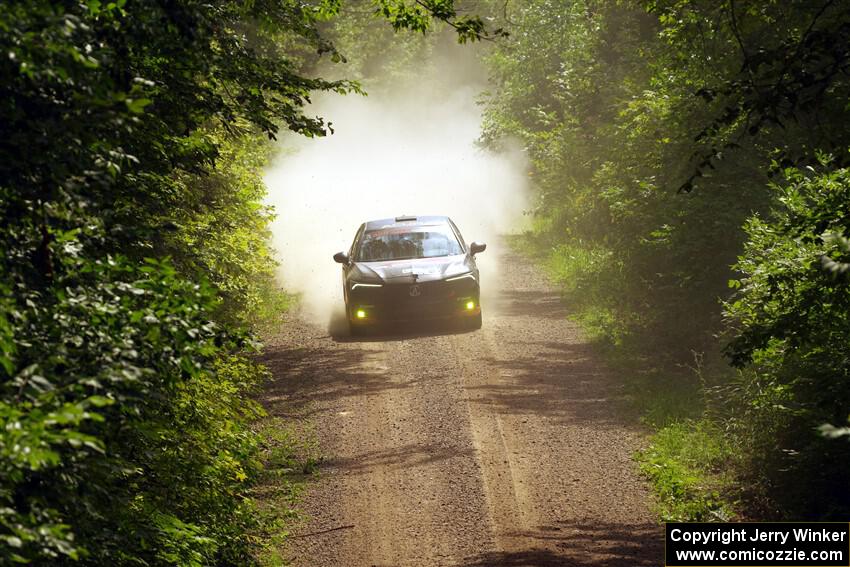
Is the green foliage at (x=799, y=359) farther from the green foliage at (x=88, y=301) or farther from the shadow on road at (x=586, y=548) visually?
the green foliage at (x=88, y=301)

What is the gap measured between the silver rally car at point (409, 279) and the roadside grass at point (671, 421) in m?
2.53

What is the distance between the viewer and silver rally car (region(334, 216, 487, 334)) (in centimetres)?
1677

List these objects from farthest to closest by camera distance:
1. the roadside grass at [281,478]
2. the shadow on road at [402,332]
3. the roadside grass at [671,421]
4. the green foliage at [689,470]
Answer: the shadow on road at [402,332]
the roadside grass at [671,421]
the green foliage at [689,470]
the roadside grass at [281,478]

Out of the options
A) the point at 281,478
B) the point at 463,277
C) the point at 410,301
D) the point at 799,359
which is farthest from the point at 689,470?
the point at 410,301

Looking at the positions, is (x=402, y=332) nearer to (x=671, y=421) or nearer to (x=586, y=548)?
(x=671, y=421)

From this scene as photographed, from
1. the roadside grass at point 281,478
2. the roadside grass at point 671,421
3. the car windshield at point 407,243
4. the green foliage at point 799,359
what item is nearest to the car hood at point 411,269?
the car windshield at point 407,243

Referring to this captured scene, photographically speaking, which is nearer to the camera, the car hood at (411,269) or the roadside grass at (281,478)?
the roadside grass at (281,478)

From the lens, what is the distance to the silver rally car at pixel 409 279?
1677 cm

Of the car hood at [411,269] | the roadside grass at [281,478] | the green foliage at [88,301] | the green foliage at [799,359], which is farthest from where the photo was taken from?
the car hood at [411,269]

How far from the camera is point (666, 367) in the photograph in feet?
47.7

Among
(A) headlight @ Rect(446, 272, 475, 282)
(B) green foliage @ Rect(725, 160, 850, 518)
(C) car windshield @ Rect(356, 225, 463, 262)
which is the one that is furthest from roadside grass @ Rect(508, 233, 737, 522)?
(C) car windshield @ Rect(356, 225, 463, 262)

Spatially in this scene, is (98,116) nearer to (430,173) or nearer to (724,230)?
(724,230)

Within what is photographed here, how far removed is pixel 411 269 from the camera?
16.9 meters

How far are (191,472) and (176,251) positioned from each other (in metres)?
2.13
